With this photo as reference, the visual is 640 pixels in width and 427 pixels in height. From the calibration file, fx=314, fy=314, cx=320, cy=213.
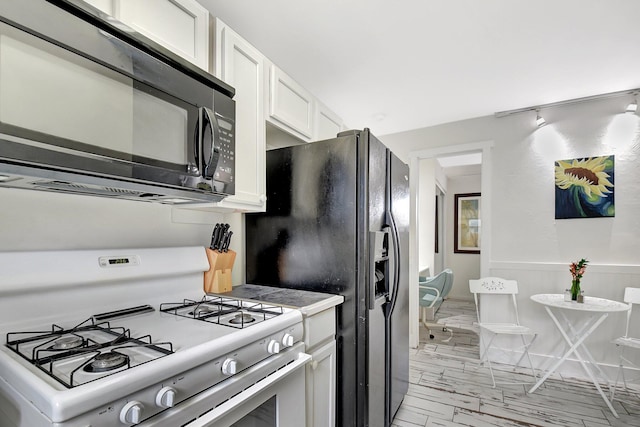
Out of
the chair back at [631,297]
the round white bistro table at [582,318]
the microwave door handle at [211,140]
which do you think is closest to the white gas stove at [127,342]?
the microwave door handle at [211,140]

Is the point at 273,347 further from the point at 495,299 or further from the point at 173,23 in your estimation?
the point at 495,299

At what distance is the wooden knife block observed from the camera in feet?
5.30

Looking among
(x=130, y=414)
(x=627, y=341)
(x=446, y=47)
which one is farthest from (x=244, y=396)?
(x=627, y=341)

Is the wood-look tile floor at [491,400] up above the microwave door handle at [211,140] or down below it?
below

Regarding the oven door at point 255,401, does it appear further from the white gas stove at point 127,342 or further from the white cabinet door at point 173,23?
the white cabinet door at point 173,23

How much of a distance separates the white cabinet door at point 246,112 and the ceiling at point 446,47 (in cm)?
34

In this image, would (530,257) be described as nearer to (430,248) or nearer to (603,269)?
(603,269)

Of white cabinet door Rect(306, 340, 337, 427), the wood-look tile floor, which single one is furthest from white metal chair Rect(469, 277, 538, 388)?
white cabinet door Rect(306, 340, 337, 427)

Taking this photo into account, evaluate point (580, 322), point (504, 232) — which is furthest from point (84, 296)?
point (580, 322)

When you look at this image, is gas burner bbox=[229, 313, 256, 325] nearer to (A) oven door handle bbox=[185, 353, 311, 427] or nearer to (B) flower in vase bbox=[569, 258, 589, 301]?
(A) oven door handle bbox=[185, 353, 311, 427]

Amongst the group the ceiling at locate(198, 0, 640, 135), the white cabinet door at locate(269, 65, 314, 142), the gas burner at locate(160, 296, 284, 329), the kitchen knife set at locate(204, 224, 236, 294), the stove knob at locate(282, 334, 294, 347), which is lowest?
the stove knob at locate(282, 334, 294, 347)

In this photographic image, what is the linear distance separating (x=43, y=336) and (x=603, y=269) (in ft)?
12.4

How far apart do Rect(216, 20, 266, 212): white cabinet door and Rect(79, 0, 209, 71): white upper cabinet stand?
0.09 metres

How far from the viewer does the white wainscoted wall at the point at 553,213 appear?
2.71 metres
